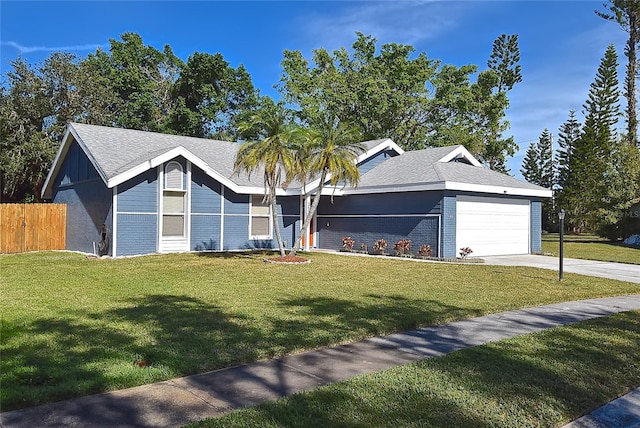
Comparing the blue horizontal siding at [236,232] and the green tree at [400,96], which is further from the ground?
the green tree at [400,96]

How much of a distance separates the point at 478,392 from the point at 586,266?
45.1ft

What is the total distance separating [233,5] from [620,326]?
11129 millimetres

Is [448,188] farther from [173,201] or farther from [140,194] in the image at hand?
[140,194]

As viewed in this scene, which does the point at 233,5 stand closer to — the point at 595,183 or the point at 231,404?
the point at 231,404

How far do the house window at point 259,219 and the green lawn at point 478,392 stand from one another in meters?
15.0

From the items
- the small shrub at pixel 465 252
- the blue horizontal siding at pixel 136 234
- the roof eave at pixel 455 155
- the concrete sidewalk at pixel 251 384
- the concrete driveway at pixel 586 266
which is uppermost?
the roof eave at pixel 455 155

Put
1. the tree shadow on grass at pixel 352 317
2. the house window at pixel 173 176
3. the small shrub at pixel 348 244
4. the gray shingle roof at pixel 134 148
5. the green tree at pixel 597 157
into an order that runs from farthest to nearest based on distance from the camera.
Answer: the green tree at pixel 597 157
the small shrub at pixel 348 244
the house window at pixel 173 176
the gray shingle roof at pixel 134 148
the tree shadow on grass at pixel 352 317

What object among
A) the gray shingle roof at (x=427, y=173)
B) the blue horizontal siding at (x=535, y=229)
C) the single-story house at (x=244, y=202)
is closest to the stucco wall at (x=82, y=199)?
the single-story house at (x=244, y=202)

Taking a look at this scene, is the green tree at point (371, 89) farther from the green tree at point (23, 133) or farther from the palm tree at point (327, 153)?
the palm tree at point (327, 153)

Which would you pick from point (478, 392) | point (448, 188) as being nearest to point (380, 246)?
point (448, 188)

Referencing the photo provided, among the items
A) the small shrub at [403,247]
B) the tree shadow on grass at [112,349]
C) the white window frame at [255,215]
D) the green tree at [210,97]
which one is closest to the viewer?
the tree shadow on grass at [112,349]

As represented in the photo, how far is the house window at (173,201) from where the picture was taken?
17802 millimetres

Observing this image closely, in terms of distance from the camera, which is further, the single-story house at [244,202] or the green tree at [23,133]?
the green tree at [23,133]

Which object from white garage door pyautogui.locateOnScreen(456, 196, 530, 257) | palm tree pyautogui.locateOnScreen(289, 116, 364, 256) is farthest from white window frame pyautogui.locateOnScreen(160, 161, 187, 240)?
white garage door pyautogui.locateOnScreen(456, 196, 530, 257)
